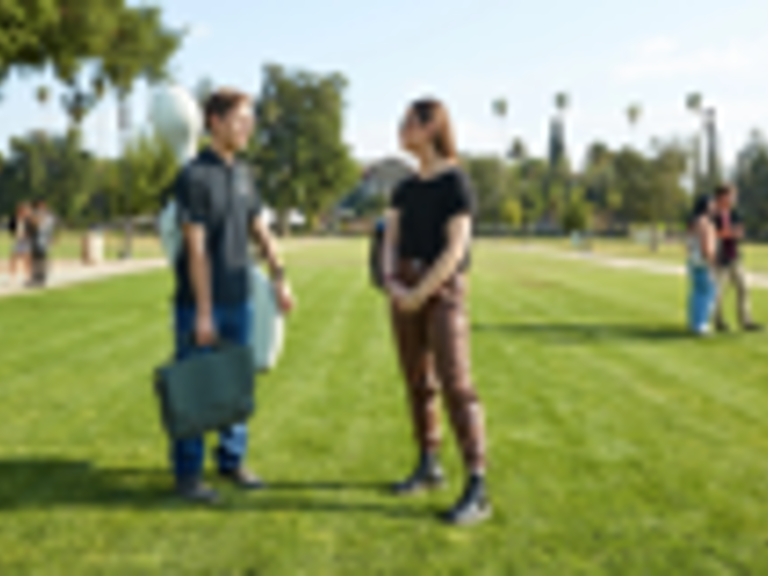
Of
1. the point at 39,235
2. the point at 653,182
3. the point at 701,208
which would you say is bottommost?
the point at 39,235

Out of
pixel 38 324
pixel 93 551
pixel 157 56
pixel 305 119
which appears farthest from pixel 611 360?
pixel 305 119

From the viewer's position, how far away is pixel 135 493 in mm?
4301

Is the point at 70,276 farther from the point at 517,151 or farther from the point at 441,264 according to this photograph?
the point at 517,151

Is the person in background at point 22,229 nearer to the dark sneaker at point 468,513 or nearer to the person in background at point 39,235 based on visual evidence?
the person in background at point 39,235

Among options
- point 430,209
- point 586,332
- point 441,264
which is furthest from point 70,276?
point 441,264

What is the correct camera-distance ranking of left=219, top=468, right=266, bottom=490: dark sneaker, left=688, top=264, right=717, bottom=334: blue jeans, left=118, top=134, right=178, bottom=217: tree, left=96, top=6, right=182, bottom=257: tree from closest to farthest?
1. left=219, top=468, right=266, bottom=490: dark sneaker
2. left=688, top=264, right=717, bottom=334: blue jeans
3. left=96, top=6, right=182, bottom=257: tree
4. left=118, top=134, right=178, bottom=217: tree

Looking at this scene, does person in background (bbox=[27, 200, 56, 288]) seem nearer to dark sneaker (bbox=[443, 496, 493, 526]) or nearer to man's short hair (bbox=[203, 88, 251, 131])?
man's short hair (bbox=[203, 88, 251, 131])

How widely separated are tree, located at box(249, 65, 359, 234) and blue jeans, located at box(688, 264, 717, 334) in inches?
2697

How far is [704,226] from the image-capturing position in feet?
32.8

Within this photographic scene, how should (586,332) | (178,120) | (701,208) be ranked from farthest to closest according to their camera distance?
(586,332)
(701,208)
(178,120)

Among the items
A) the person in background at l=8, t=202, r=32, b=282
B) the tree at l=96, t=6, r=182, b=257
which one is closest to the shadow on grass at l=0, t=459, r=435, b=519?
the person in background at l=8, t=202, r=32, b=282

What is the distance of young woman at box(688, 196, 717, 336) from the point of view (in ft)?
32.8

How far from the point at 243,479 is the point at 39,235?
582 inches

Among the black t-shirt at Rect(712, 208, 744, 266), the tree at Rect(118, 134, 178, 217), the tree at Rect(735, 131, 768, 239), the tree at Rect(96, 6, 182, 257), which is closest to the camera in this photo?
the black t-shirt at Rect(712, 208, 744, 266)
